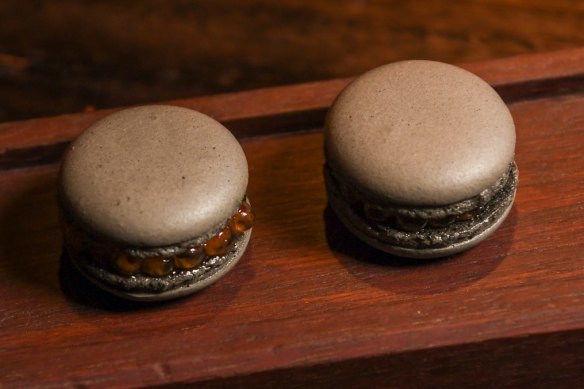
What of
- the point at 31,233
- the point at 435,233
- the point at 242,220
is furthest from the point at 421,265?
the point at 31,233

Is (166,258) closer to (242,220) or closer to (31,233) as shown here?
(242,220)

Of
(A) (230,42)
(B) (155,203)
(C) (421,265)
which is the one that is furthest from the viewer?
(A) (230,42)

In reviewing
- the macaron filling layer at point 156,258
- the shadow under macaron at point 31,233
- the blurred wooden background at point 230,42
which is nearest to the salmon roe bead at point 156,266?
the macaron filling layer at point 156,258

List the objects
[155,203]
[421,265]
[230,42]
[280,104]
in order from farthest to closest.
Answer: [230,42], [280,104], [421,265], [155,203]

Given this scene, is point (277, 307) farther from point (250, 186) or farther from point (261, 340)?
point (250, 186)

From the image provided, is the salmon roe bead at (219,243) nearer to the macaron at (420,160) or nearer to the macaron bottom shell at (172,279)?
the macaron bottom shell at (172,279)

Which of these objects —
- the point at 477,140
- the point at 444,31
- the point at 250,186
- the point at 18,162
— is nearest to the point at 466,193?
the point at 477,140

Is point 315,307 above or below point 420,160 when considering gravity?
below
